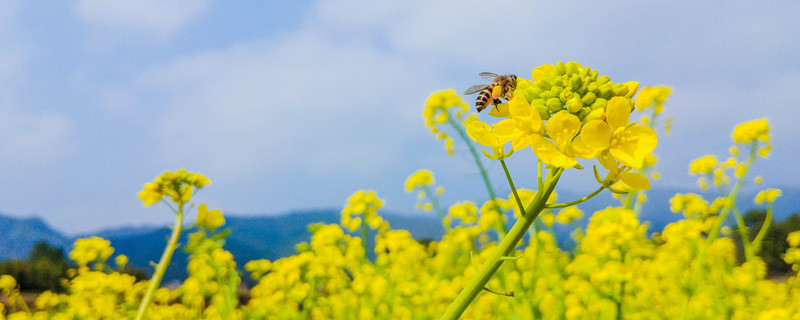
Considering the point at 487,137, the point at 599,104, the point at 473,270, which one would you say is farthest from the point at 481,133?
the point at 473,270

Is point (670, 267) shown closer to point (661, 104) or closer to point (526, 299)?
point (661, 104)

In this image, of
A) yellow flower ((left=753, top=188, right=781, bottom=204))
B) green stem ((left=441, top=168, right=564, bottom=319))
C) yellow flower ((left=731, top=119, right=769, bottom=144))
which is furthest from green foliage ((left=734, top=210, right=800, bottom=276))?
green stem ((left=441, top=168, right=564, bottom=319))

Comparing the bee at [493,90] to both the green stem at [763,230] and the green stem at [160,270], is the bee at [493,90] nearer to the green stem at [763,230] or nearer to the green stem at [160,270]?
the green stem at [160,270]

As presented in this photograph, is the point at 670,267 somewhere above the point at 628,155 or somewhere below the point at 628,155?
above

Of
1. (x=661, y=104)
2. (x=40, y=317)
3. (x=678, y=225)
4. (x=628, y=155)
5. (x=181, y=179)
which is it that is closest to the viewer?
(x=628, y=155)

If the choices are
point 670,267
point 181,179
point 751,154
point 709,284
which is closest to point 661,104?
point 751,154

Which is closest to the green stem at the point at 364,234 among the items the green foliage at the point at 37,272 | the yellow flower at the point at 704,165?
the yellow flower at the point at 704,165
